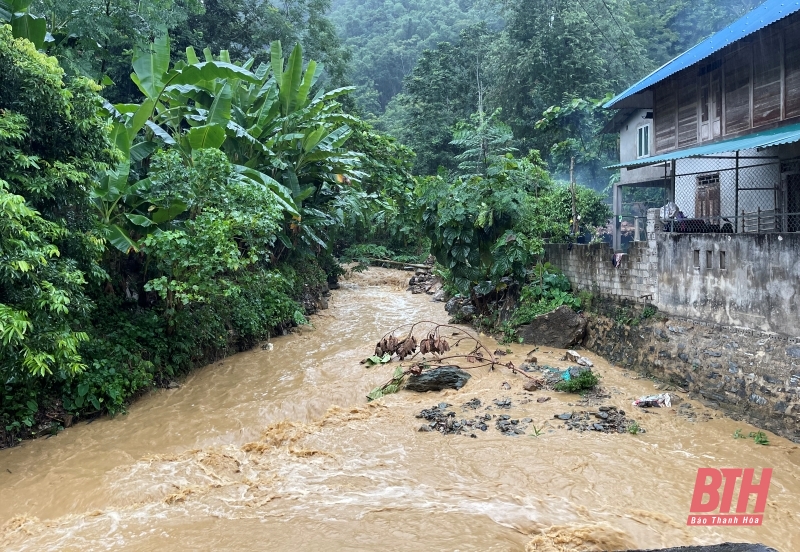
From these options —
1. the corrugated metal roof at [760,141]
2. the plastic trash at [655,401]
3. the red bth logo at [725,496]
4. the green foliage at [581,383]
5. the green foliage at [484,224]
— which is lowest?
the red bth logo at [725,496]

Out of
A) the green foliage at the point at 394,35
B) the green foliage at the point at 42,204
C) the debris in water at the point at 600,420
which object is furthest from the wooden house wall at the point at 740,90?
the green foliage at the point at 394,35

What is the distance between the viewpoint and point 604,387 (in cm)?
951

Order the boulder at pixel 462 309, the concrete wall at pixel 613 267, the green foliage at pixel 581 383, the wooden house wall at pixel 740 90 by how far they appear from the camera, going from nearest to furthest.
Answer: the green foliage at pixel 581 383 < the wooden house wall at pixel 740 90 < the concrete wall at pixel 613 267 < the boulder at pixel 462 309

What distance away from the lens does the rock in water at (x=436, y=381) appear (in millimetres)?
9852

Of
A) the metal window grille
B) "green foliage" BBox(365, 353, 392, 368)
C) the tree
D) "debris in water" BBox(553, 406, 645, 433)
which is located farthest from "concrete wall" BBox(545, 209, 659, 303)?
the tree

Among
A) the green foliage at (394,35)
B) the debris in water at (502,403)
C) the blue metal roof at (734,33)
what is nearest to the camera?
the debris in water at (502,403)

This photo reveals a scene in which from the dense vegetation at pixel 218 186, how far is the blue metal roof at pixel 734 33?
345 cm

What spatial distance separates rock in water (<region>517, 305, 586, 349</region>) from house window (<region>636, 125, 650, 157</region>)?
19.8 feet

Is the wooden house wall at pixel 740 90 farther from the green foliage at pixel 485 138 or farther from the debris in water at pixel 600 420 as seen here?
Result: the green foliage at pixel 485 138

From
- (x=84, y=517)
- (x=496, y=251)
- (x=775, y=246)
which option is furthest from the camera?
(x=496, y=251)

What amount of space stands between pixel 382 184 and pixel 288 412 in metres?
13.5

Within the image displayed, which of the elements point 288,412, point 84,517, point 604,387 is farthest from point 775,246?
point 84,517

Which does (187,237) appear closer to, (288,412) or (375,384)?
(288,412)

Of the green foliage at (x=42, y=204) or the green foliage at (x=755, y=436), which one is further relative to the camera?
the green foliage at (x=755, y=436)
